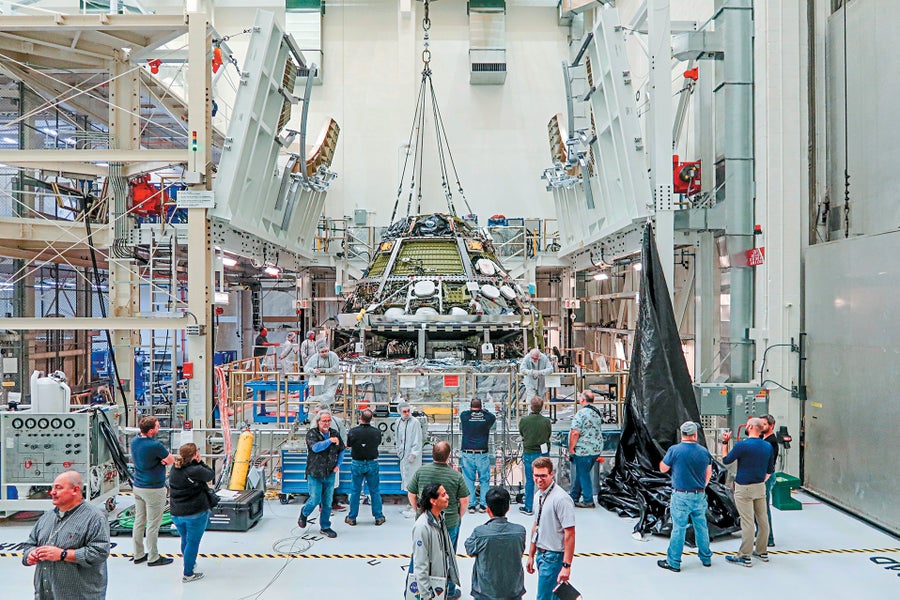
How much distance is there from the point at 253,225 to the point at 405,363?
379 cm

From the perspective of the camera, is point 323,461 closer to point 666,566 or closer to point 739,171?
point 666,566

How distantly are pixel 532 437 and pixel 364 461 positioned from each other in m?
2.05

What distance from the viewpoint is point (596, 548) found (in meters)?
6.65

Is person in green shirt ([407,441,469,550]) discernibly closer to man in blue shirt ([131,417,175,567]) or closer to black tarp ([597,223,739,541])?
man in blue shirt ([131,417,175,567])

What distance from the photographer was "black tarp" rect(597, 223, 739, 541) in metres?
7.27

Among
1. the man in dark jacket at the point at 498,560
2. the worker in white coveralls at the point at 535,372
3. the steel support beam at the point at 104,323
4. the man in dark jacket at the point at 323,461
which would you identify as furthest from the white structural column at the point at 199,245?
the man in dark jacket at the point at 498,560

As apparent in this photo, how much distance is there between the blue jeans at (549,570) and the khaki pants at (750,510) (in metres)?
2.77

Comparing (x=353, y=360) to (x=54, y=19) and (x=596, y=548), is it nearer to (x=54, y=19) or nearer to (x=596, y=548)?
(x=596, y=548)

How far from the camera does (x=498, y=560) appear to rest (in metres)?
3.83

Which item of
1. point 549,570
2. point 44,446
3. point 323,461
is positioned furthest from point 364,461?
point 44,446

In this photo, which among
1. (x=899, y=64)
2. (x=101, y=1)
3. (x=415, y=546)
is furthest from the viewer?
(x=101, y=1)

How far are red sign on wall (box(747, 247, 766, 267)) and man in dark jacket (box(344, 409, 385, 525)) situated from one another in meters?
6.22

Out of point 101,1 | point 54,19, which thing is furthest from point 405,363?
point 101,1

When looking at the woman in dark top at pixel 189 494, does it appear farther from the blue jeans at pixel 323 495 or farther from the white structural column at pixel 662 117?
the white structural column at pixel 662 117
